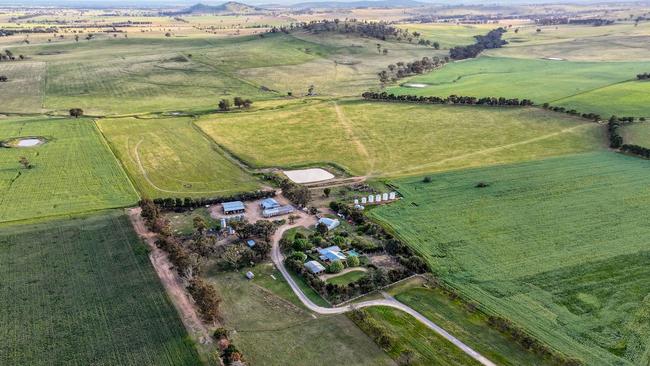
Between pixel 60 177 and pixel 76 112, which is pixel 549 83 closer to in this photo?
pixel 76 112

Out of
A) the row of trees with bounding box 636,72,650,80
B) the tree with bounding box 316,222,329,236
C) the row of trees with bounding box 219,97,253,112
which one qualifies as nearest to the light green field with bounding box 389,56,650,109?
the row of trees with bounding box 636,72,650,80

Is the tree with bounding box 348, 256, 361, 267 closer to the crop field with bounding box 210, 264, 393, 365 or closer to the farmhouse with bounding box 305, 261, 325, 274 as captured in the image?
the farmhouse with bounding box 305, 261, 325, 274

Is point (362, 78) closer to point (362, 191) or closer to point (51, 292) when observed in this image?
point (362, 191)

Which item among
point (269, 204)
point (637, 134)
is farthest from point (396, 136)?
point (637, 134)

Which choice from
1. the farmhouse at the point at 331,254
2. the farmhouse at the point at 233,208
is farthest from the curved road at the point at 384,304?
the farmhouse at the point at 233,208

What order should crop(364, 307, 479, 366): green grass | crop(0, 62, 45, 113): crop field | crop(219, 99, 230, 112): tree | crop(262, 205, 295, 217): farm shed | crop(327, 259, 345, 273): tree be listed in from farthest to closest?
crop(0, 62, 45, 113): crop field, crop(219, 99, 230, 112): tree, crop(262, 205, 295, 217): farm shed, crop(327, 259, 345, 273): tree, crop(364, 307, 479, 366): green grass

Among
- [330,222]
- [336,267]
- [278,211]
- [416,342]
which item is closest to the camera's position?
[416,342]

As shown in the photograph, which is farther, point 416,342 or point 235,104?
point 235,104

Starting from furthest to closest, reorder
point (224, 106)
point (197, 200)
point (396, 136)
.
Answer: point (224, 106) → point (396, 136) → point (197, 200)
